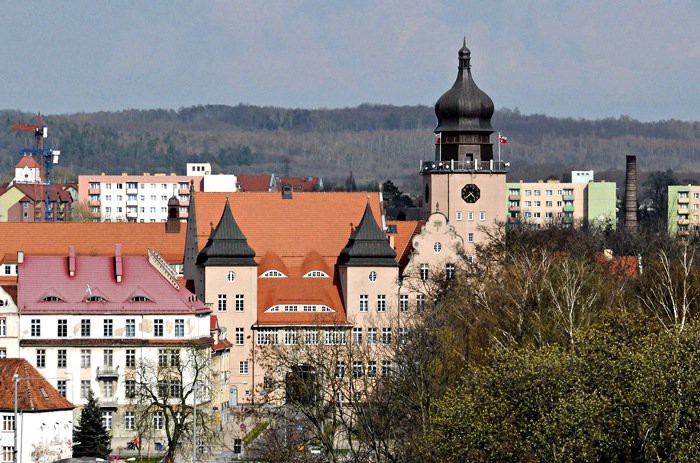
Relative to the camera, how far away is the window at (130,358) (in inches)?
3907

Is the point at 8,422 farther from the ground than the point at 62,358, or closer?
closer

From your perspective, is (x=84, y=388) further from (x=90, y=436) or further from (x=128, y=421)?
(x=90, y=436)

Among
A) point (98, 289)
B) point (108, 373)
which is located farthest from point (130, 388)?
point (98, 289)

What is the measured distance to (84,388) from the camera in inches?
3890

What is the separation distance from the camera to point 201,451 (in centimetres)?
8800

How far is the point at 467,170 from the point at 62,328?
29461 millimetres

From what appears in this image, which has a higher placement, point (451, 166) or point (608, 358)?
point (451, 166)

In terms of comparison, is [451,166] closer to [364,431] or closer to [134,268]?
[134,268]

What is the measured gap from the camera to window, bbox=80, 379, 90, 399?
323 feet

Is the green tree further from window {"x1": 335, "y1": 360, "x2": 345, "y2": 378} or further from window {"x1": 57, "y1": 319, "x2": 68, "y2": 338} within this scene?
window {"x1": 57, "y1": 319, "x2": 68, "y2": 338}

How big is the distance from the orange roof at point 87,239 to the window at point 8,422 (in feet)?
113

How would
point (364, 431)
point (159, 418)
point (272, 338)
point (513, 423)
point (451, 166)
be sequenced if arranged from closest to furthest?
point (513, 423) < point (364, 431) < point (159, 418) < point (272, 338) < point (451, 166)

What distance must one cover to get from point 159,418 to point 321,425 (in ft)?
52.3

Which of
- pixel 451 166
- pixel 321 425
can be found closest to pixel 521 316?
pixel 321 425
